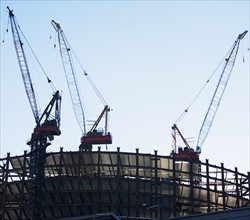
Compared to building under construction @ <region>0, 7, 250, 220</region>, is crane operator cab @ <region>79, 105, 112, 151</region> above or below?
above

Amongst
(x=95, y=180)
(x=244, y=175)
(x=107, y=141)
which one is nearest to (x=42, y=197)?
(x=95, y=180)

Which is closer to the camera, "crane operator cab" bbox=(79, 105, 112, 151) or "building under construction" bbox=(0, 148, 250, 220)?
"building under construction" bbox=(0, 148, 250, 220)

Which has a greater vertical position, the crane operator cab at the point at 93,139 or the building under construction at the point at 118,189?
Result: the crane operator cab at the point at 93,139

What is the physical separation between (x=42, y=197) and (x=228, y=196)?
115 feet

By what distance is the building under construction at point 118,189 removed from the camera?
289 feet

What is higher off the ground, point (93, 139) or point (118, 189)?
point (93, 139)

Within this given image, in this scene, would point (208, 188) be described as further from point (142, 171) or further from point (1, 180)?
point (1, 180)

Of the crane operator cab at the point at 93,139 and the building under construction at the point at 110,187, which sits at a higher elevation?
the crane operator cab at the point at 93,139

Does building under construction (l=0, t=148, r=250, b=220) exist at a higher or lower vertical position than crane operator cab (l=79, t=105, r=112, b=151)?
lower

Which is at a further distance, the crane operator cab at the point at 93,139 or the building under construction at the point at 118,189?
the crane operator cab at the point at 93,139

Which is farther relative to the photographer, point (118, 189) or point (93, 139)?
point (93, 139)

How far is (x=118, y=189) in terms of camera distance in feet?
287

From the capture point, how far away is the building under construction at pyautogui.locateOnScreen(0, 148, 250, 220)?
289 feet

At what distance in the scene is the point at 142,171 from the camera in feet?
302
